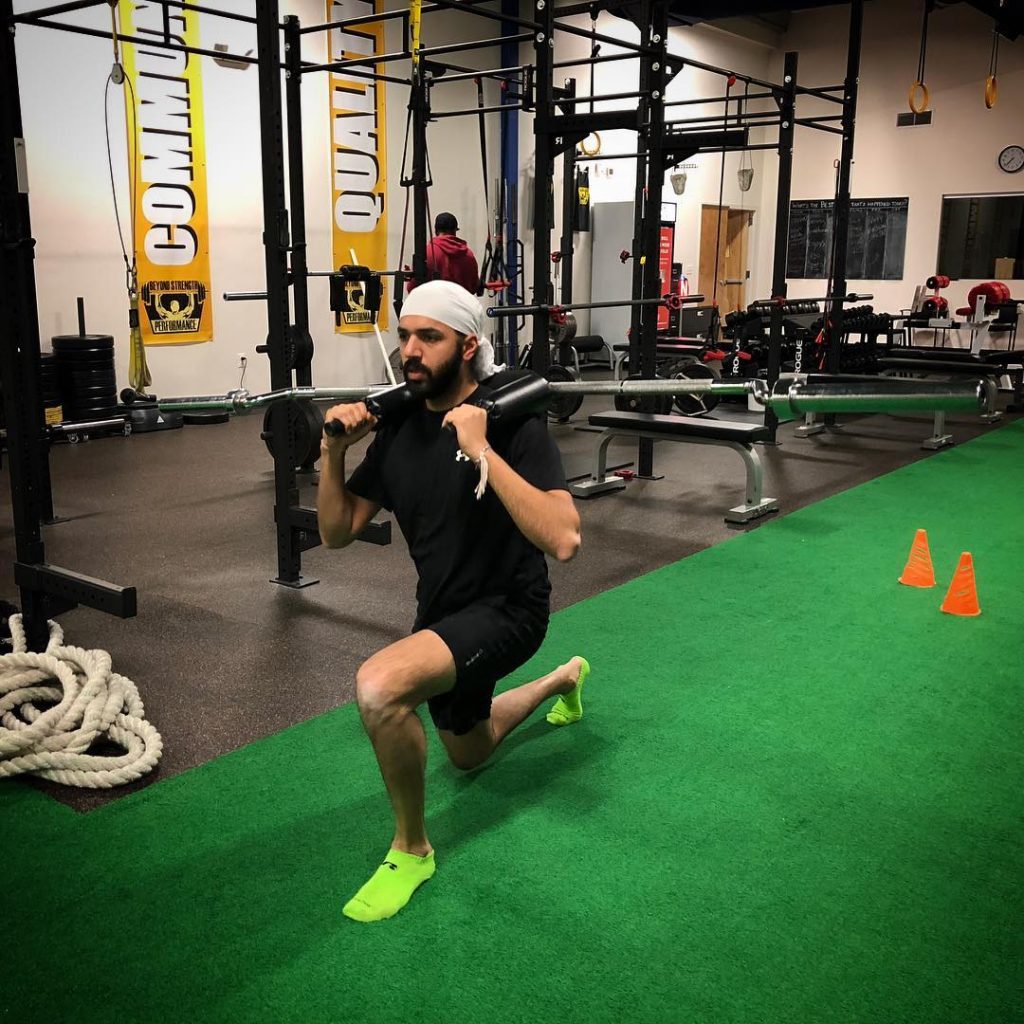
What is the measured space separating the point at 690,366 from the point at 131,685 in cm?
550

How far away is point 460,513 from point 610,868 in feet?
2.48

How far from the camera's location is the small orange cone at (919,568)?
3.87 meters

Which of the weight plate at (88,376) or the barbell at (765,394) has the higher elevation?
the barbell at (765,394)

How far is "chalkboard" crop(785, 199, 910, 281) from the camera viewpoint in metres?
12.5

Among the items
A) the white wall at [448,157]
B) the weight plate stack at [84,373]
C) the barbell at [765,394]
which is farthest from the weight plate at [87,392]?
the barbell at [765,394]

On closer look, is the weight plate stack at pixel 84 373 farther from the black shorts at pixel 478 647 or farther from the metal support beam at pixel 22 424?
the black shorts at pixel 478 647

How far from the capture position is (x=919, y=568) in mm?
3891

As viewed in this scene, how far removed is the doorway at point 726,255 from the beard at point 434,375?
11.6 meters

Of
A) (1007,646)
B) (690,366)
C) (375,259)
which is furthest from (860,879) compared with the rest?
(375,259)

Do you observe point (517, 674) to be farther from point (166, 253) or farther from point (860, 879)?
point (166, 253)

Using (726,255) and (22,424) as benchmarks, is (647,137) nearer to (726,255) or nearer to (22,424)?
(22,424)

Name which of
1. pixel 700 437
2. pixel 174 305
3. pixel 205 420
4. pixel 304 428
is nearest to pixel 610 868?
pixel 304 428

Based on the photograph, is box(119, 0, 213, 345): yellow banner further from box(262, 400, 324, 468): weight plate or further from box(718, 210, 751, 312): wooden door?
box(718, 210, 751, 312): wooden door

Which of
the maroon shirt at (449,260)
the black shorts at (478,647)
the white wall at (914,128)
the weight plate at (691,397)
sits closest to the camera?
the black shorts at (478,647)
